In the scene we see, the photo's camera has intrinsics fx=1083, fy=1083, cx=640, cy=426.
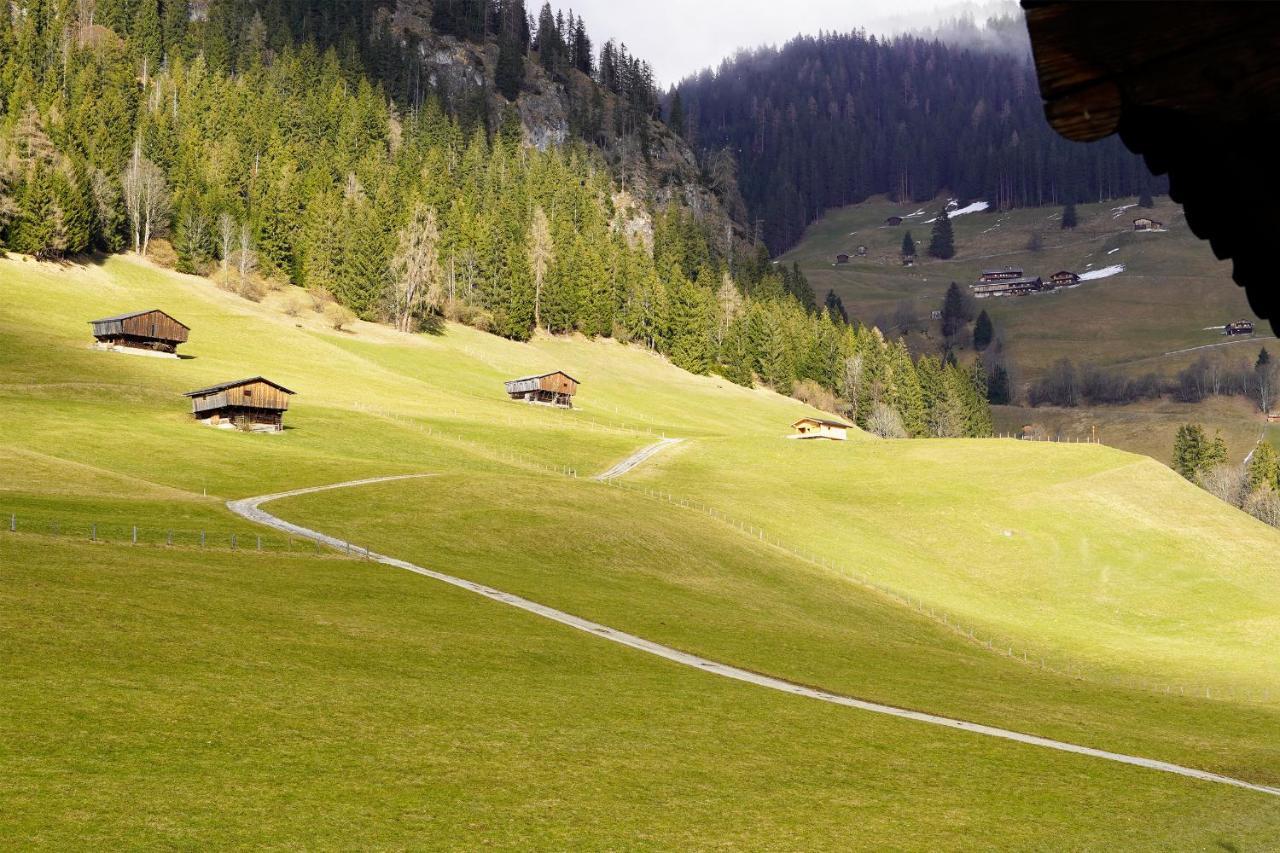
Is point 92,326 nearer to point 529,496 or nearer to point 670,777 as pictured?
point 529,496

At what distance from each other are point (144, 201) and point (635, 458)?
103 metres

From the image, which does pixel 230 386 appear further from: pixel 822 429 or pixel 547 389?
pixel 822 429

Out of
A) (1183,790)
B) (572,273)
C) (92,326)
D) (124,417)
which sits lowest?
(1183,790)

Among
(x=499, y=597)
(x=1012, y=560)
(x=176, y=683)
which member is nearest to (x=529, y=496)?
(x=499, y=597)

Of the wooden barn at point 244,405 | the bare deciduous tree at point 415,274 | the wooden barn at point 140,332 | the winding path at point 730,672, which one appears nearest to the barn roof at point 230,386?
the wooden barn at point 244,405

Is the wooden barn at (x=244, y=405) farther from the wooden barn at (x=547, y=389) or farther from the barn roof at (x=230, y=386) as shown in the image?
the wooden barn at (x=547, y=389)

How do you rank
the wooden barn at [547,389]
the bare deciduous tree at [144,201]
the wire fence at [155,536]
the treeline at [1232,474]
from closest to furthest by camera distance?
the wire fence at [155,536] < the wooden barn at [547,389] < the treeline at [1232,474] < the bare deciduous tree at [144,201]

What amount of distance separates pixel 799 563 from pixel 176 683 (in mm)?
51533

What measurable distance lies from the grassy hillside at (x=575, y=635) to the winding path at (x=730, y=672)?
4.95ft

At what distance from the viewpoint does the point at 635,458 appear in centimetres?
10975

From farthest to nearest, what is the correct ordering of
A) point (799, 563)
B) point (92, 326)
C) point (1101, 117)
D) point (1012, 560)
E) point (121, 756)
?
1. point (92, 326)
2. point (1012, 560)
3. point (799, 563)
4. point (121, 756)
5. point (1101, 117)

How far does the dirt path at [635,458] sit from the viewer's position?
101 metres

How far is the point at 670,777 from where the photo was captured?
2808 cm

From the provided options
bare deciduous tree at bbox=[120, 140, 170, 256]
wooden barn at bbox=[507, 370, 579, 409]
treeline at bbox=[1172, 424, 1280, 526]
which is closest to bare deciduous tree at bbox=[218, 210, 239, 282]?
bare deciduous tree at bbox=[120, 140, 170, 256]
